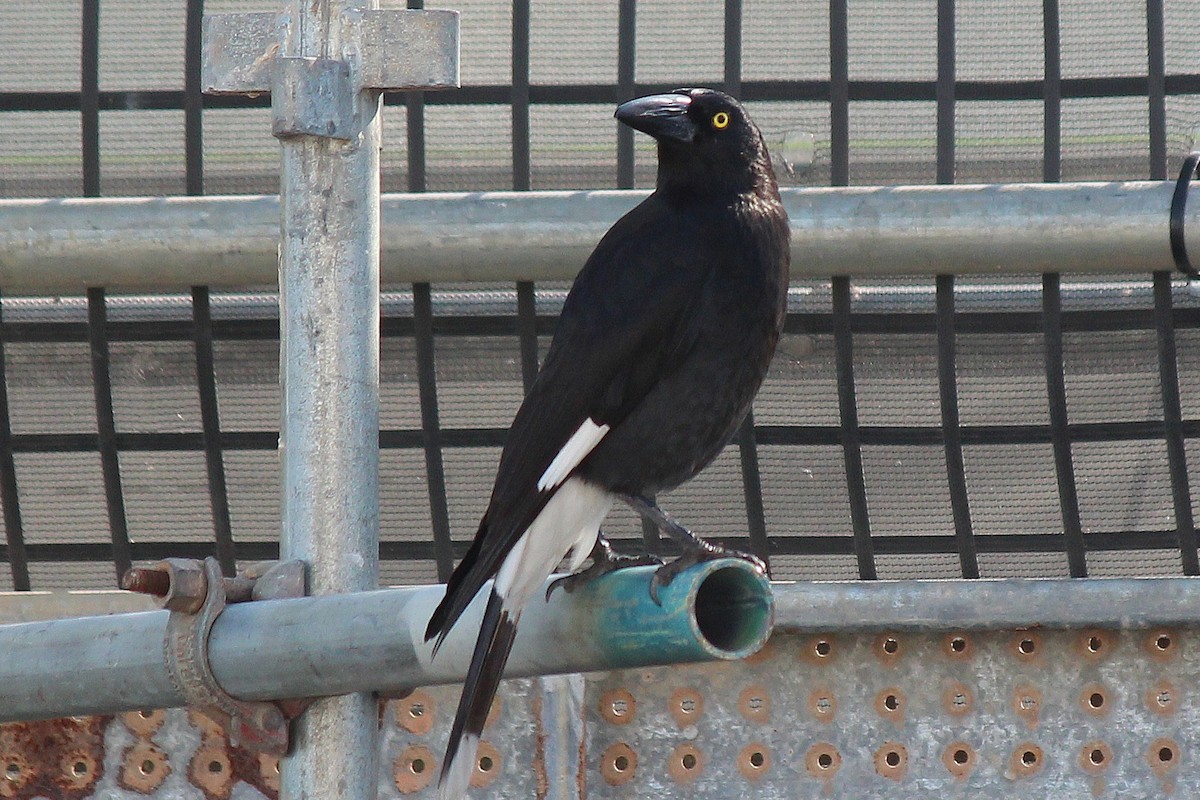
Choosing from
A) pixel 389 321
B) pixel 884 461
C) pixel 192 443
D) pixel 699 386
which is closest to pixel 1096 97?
pixel 884 461

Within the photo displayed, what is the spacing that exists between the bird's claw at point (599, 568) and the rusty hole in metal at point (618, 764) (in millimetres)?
657

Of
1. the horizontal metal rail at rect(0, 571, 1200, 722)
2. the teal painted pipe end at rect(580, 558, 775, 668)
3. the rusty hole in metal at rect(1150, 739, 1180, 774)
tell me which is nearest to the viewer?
the teal painted pipe end at rect(580, 558, 775, 668)

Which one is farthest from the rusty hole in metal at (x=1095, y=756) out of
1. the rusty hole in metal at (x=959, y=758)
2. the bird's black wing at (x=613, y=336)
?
the bird's black wing at (x=613, y=336)

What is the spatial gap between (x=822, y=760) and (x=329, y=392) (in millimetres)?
1417

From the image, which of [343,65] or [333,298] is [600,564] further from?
[343,65]

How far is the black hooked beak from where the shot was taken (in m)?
2.78

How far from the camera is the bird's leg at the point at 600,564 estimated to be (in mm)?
2183

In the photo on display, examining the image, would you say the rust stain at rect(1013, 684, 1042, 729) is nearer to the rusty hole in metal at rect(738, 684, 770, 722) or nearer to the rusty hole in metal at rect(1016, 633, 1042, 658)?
the rusty hole in metal at rect(1016, 633, 1042, 658)

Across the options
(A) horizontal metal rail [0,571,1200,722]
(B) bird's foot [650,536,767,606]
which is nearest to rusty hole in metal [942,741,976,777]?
(B) bird's foot [650,536,767,606]

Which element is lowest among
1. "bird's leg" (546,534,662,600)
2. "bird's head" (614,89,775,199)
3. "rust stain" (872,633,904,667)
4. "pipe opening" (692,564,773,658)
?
"rust stain" (872,633,904,667)

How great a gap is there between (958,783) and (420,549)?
1132 mm

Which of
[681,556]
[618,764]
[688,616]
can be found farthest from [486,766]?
[688,616]

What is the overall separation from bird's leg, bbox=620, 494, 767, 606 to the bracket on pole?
2.37 ft

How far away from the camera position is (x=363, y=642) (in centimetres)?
194
